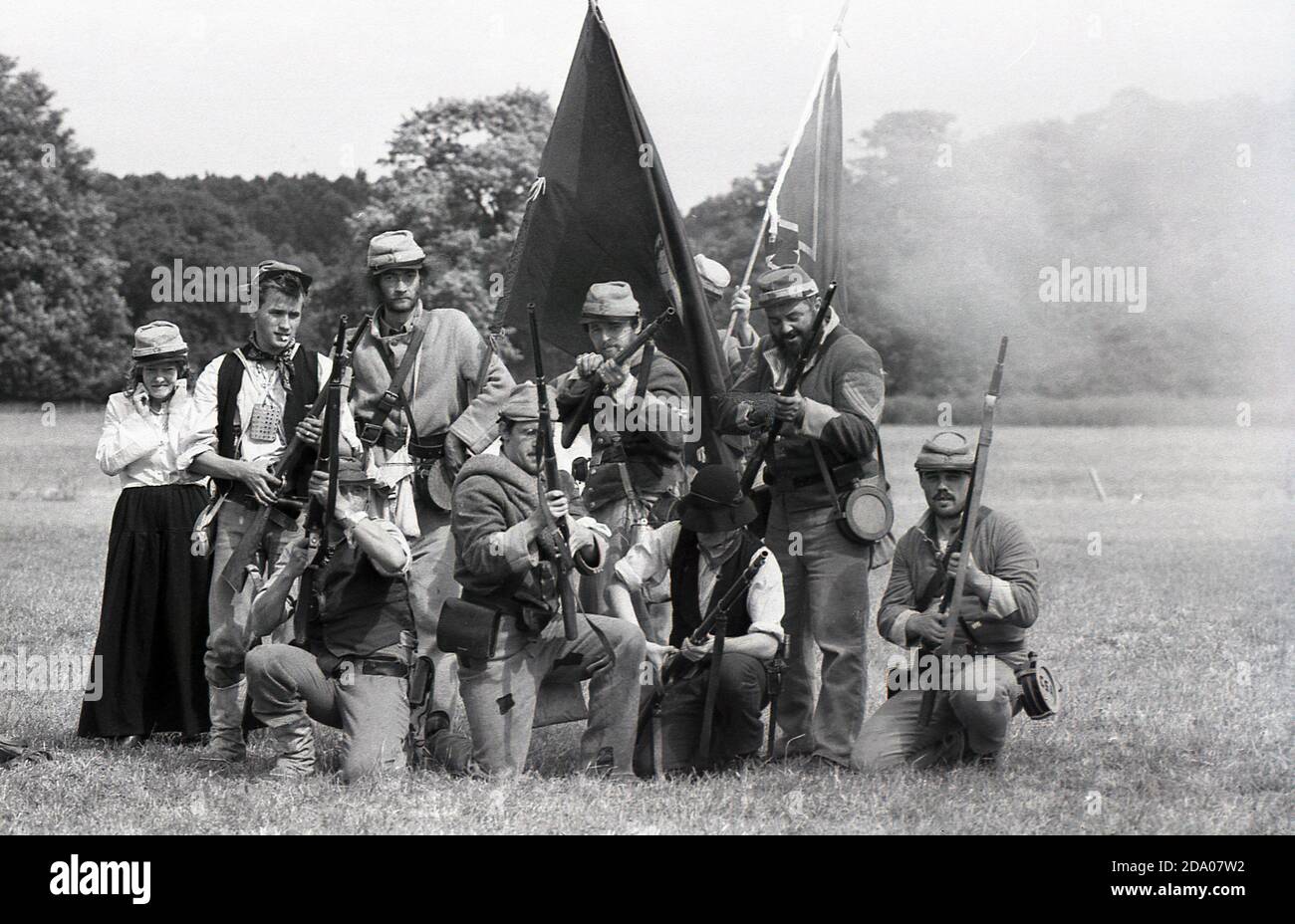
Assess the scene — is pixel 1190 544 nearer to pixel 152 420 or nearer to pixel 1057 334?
pixel 1057 334

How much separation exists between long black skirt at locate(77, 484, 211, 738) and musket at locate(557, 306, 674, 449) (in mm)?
1906

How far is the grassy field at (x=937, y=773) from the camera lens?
605 cm

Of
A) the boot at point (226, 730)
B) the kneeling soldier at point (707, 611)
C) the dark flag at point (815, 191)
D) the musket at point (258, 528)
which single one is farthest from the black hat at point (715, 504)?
the dark flag at point (815, 191)

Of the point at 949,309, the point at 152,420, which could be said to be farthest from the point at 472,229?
the point at 152,420

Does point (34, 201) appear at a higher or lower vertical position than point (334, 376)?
higher

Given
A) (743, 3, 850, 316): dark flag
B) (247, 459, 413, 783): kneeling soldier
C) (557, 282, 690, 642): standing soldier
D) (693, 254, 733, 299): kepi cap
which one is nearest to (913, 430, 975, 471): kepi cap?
(557, 282, 690, 642): standing soldier

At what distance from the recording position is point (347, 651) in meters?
6.89

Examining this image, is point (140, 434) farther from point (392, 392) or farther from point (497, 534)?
point (497, 534)

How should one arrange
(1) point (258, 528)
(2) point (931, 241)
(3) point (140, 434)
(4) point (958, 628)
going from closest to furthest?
(4) point (958, 628), (1) point (258, 528), (3) point (140, 434), (2) point (931, 241)

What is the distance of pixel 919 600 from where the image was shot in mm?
7148

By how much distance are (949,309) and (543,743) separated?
20.3 m

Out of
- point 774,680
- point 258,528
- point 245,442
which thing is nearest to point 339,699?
point 258,528

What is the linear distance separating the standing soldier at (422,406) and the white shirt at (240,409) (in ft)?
0.91

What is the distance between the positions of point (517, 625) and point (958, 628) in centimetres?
192
